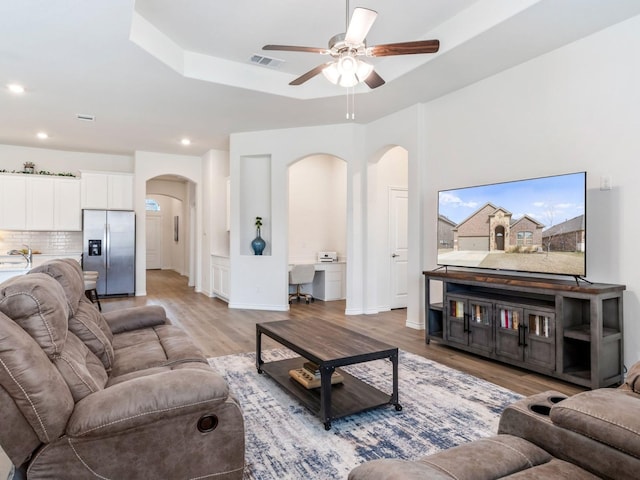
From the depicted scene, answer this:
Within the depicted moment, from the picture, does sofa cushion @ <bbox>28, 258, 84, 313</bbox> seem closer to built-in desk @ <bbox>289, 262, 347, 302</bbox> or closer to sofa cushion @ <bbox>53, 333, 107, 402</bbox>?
sofa cushion @ <bbox>53, 333, 107, 402</bbox>

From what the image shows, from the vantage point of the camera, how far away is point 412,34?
4020 mm

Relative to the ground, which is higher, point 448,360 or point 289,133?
point 289,133

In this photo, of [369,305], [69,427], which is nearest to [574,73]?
[369,305]

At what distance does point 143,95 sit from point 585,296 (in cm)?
523

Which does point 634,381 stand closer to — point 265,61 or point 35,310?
point 35,310

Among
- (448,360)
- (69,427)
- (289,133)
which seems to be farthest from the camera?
(289,133)

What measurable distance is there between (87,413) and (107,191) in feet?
24.9

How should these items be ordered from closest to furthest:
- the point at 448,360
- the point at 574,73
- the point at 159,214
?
1. the point at 574,73
2. the point at 448,360
3. the point at 159,214

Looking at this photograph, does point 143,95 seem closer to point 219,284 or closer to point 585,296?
point 219,284

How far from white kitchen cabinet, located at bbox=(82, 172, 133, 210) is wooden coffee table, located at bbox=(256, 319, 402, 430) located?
625 cm

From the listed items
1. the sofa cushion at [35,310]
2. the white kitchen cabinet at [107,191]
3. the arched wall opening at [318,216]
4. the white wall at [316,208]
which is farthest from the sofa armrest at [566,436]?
the white kitchen cabinet at [107,191]

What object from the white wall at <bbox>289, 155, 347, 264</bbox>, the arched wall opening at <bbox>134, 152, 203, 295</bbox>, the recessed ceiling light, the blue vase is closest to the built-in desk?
the white wall at <bbox>289, 155, 347, 264</bbox>

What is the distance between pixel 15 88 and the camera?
474 centimetres

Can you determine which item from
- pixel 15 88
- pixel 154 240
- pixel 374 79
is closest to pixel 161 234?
pixel 154 240
